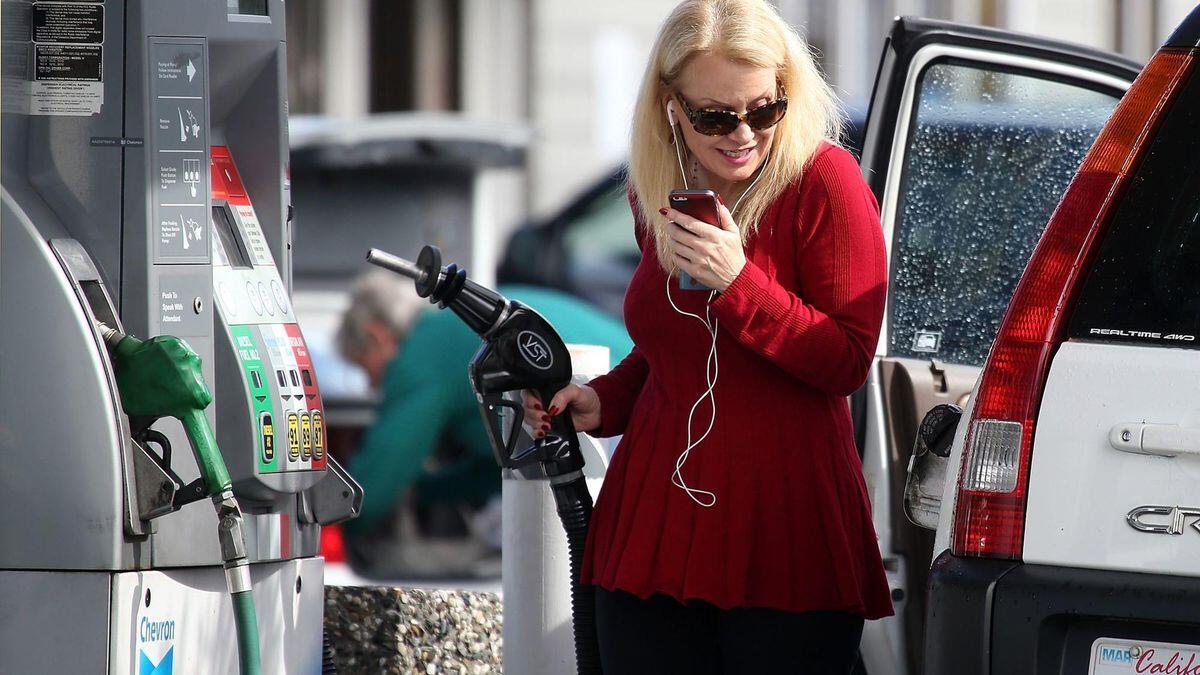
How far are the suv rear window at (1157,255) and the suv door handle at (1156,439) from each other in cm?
13

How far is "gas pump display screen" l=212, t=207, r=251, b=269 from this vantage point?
370cm

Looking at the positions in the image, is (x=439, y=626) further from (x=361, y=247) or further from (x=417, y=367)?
(x=361, y=247)

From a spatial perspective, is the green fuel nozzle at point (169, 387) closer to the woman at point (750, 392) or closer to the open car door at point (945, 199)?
the woman at point (750, 392)

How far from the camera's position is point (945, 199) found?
4246mm

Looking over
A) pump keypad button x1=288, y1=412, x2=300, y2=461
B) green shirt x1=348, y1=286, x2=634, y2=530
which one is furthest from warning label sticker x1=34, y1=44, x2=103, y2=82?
green shirt x1=348, y1=286, x2=634, y2=530

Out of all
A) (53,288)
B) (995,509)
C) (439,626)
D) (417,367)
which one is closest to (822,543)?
(995,509)

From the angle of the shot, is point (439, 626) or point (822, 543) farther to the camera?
point (439, 626)

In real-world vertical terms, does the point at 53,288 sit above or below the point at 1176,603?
above

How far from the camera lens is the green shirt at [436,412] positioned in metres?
8.98

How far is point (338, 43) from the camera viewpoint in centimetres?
1578

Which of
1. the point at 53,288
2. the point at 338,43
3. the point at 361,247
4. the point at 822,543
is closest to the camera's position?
the point at 822,543

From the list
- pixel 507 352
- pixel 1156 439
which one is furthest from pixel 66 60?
pixel 1156 439

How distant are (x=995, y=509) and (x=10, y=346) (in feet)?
5.77

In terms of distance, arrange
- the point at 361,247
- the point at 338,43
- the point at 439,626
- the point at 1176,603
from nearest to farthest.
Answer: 1. the point at 1176,603
2. the point at 439,626
3. the point at 361,247
4. the point at 338,43
